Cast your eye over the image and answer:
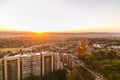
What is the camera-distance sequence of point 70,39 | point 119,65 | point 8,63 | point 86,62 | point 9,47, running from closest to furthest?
point 8,63
point 119,65
point 86,62
point 9,47
point 70,39

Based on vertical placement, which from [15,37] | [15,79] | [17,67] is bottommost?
[15,79]

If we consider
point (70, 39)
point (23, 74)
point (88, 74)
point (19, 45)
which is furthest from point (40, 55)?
point (70, 39)

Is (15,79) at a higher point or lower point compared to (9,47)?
lower

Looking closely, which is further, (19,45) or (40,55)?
(19,45)

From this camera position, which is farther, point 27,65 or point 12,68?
point 27,65

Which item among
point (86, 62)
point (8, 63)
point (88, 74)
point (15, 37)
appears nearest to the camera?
point (8, 63)

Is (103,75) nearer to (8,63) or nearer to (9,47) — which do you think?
(8,63)

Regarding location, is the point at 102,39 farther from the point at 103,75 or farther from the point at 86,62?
the point at 103,75

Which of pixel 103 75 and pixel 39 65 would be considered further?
pixel 39 65

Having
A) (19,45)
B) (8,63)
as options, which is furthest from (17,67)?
(19,45)
